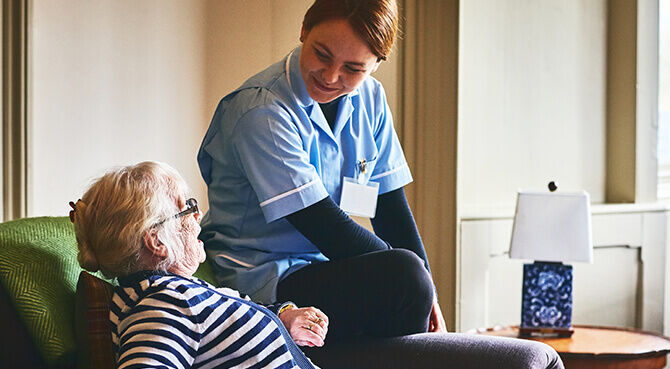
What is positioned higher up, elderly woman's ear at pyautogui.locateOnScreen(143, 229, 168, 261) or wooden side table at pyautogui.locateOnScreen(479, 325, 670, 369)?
elderly woman's ear at pyautogui.locateOnScreen(143, 229, 168, 261)

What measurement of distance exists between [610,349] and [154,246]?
1.56 meters

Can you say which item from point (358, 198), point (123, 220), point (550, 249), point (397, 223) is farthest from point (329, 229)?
point (550, 249)

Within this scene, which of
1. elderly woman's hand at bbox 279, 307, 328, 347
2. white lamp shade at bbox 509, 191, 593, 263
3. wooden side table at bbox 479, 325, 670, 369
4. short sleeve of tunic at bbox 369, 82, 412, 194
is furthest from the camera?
white lamp shade at bbox 509, 191, 593, 263

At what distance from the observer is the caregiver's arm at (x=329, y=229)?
1.62 m

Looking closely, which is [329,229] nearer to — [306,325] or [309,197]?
[309,197]

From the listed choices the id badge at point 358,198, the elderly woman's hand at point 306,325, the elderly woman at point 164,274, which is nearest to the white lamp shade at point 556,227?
the id badge at point 358,198

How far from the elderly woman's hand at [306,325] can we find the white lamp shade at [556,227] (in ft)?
4.10

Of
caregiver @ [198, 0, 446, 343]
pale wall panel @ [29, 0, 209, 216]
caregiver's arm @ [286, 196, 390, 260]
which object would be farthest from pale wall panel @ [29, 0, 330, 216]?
caregiver's arm @ [286, 196, 390, 260]

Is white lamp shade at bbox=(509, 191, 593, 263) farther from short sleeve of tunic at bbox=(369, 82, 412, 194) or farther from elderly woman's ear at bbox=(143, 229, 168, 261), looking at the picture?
elderly woman's ear at bbox=(143, 229, 168, 261)

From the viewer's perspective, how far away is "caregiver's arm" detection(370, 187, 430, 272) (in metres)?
1.93

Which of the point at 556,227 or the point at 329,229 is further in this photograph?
the point at 556,227

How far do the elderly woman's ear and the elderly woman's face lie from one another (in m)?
0.54

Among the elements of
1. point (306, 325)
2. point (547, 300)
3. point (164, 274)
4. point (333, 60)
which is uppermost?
point (333, 60)

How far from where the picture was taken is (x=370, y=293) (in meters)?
1.59
